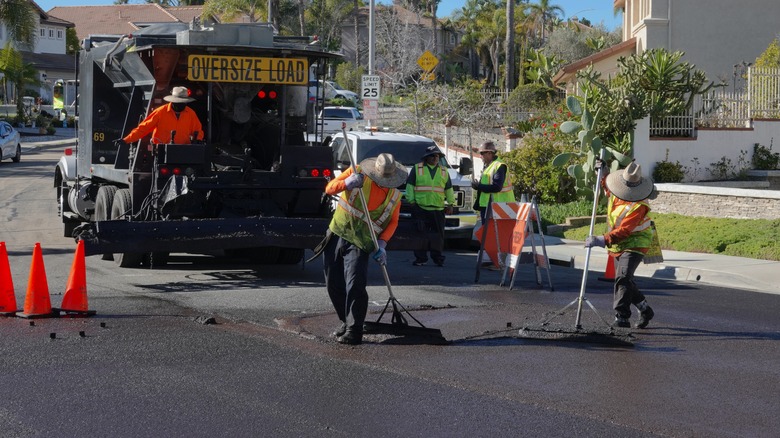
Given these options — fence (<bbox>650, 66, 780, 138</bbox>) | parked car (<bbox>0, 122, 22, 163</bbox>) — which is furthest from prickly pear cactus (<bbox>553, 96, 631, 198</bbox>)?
parked car (<bbox>0, 122, 22, 163</bbox>)

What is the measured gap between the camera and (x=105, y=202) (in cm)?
1406

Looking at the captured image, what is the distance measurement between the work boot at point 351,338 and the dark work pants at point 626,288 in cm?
262

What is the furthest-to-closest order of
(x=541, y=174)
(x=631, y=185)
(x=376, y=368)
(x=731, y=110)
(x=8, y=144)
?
(x=8, y=144) < (x=731, y=110) < (x=541, y=174) < (x=631, y=185) < (x=376, y=368)

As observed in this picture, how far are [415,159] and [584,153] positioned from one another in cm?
510

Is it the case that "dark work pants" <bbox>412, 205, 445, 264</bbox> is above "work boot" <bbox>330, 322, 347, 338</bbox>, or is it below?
above

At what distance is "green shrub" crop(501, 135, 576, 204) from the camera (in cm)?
2138

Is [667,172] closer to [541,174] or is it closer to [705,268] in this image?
[541,174]

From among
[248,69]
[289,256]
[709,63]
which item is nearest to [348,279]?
[248,69]

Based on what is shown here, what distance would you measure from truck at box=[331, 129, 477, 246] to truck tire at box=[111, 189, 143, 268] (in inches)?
162

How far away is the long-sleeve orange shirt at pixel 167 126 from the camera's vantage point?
1257 cm

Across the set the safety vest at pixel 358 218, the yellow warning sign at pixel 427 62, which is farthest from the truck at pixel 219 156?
the yellow warning sign at pixel 427 62

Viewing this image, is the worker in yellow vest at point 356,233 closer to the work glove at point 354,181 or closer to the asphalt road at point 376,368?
the work glove at point 354,181

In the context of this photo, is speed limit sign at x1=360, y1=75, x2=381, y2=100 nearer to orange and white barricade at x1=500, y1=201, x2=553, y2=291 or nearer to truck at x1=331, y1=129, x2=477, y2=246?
truck at x1=331, y1=129, x2=477, y2=246

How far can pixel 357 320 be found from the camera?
8.66m
